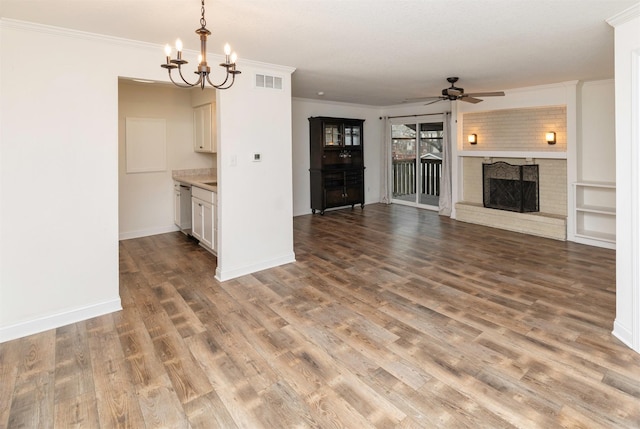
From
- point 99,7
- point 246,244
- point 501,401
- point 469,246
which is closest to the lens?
point 501,401

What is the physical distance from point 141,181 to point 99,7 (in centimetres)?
386

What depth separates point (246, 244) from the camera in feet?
14.6

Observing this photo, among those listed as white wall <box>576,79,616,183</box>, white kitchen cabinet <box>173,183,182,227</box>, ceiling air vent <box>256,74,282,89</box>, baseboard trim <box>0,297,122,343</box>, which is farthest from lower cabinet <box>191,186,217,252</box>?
white wall <box>576,79,616,183</box>

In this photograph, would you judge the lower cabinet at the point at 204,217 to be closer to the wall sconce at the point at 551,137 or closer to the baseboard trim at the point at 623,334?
the baseboard trim at the point at 623,334

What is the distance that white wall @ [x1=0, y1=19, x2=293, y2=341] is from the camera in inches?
116

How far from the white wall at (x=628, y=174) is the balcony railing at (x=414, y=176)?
229 inches

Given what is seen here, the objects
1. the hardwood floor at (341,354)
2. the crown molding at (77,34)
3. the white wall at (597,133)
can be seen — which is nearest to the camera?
the hardwood floor at (341,354)

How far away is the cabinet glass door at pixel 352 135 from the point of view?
27.6 ft

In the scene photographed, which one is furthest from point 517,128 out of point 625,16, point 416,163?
point 625,16

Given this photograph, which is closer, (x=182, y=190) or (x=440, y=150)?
(x=182, y=190)

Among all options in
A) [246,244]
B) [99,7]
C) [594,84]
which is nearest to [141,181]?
[246,244]

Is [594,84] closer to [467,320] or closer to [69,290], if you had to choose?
[467,320]

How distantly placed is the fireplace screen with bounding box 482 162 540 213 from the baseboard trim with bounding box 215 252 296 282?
4.17m

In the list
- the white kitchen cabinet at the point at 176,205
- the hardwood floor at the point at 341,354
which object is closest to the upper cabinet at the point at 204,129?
the white kitchen cabinet at the point at 176,205
